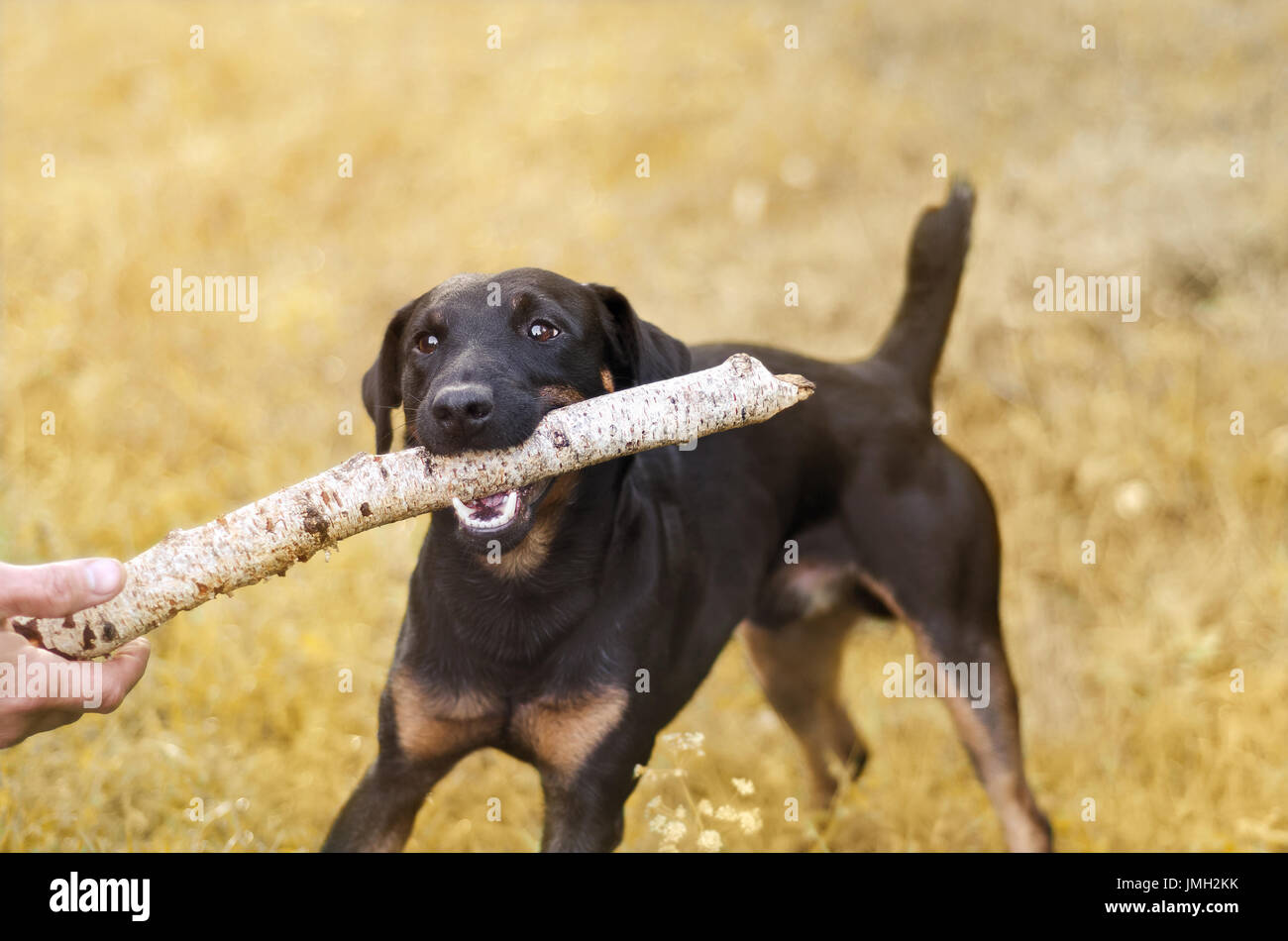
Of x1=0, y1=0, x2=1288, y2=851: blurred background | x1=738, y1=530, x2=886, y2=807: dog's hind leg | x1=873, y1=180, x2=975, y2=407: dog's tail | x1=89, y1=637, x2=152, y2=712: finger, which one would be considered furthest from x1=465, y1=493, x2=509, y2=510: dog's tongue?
x1=873, y1=180, x2=975, y2=407: dog's tail

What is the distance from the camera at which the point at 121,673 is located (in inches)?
113

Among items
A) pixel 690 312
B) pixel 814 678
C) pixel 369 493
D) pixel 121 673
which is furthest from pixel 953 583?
pixel 690 312

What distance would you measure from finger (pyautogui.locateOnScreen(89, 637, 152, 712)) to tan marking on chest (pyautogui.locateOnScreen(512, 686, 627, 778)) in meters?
0.93

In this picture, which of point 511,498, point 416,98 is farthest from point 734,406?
point 416,98

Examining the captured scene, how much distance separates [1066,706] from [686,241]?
4014 millimetres

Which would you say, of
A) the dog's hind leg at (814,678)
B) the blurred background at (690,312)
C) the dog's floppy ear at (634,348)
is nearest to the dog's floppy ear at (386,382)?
the dog's floppy ear at (634,348)

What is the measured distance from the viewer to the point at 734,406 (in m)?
2.80

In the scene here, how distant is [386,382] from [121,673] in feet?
3.31

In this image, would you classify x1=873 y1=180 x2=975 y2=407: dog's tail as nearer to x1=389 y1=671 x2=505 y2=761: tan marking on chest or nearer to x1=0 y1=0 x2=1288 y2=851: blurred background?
x1=0 y1=0 x2=1288 y2=851: blurred background

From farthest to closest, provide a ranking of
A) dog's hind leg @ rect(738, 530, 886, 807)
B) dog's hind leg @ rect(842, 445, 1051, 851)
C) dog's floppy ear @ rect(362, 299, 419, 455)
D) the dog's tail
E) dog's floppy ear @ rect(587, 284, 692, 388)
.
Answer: dog's hind leg @ rect(738, 530, 886, 807)
the dog's tail
dog's hind leg @ rect(842, 445, 1051, 851)
dog's floppy ear @ rect(362, 299, 419, 455)
dog's floppy ear @ rect(587, 284, 692, 388)

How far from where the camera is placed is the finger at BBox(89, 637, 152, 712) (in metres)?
2.82

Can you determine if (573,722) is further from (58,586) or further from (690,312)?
(690,312)

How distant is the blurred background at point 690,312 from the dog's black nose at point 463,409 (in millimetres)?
1269
